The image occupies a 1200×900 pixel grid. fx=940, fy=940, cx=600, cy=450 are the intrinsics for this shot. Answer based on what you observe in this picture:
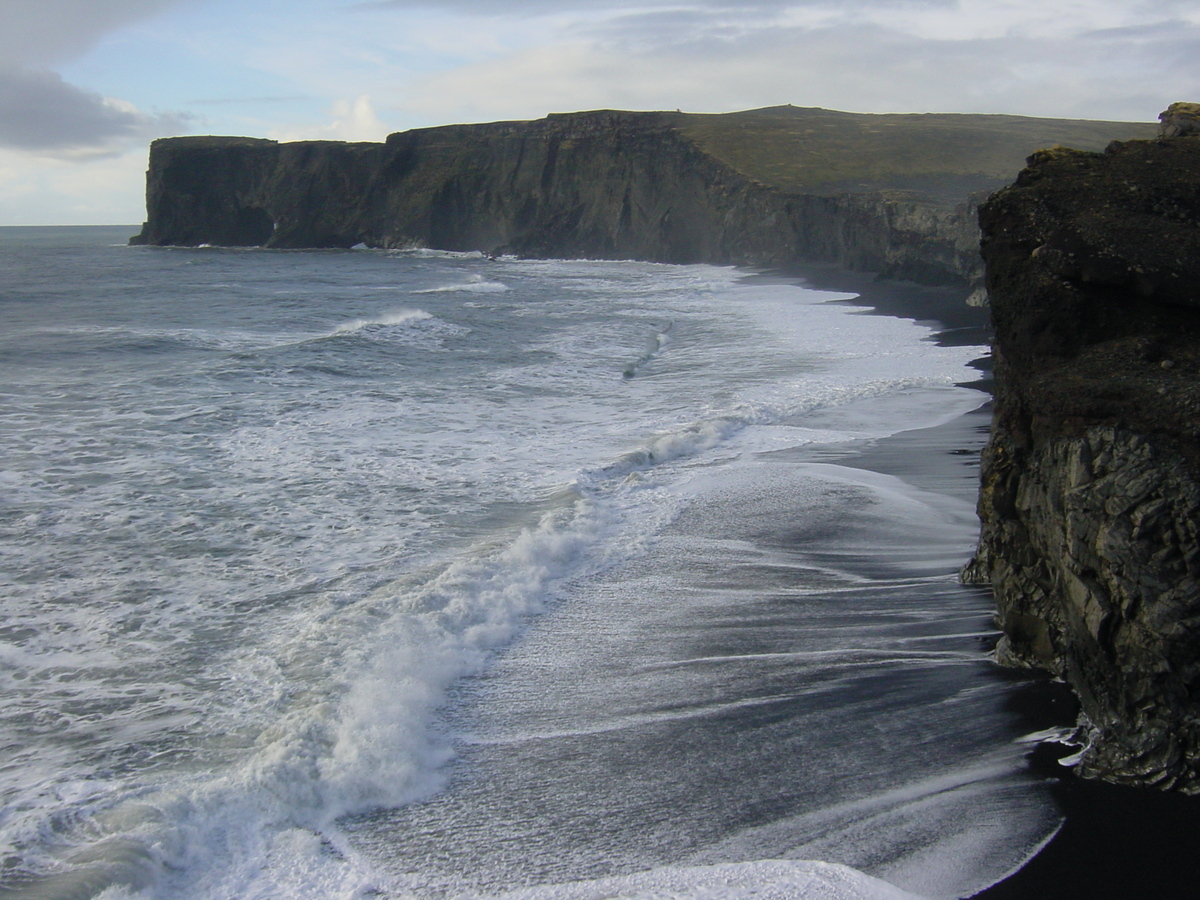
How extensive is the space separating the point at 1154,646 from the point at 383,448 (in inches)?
347

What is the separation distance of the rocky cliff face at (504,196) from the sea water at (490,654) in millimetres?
33335

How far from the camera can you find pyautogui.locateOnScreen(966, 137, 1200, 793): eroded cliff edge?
427 cm

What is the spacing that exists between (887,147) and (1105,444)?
188 ft

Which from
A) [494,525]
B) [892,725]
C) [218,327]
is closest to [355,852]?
[892,725]

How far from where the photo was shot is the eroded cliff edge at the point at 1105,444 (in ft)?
14.0

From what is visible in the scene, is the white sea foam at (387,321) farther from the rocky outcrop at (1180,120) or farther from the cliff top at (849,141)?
the cliff top at (849,141)

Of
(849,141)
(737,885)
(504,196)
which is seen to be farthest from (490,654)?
(504,196)

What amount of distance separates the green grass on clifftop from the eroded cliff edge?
37667 millimetres

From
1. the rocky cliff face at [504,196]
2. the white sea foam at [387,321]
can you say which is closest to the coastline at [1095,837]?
the white sea foam at [387,321]

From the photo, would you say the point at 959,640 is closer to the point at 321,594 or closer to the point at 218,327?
the point at 321,594

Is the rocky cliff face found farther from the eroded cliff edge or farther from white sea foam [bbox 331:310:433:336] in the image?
the eroded cliff edge

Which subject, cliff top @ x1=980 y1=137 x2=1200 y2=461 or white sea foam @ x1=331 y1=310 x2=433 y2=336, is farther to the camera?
white sea foam @ x1=331 y1=310 x2=433 y2=336

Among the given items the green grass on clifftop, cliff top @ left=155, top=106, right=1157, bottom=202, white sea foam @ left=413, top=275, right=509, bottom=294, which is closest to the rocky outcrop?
white sea foam @ left=413, top=275, right=509, bottom=294

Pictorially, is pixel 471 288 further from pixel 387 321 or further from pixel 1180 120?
pixel 1180 120
